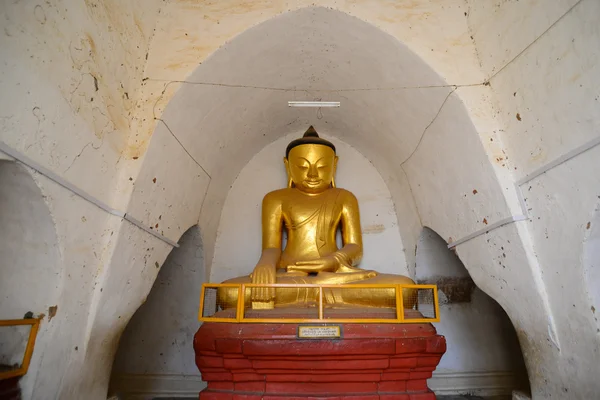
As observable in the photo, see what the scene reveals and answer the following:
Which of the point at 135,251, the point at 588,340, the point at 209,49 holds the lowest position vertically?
the point at 588,340

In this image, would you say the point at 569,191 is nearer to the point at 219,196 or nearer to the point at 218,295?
the point at 218,295

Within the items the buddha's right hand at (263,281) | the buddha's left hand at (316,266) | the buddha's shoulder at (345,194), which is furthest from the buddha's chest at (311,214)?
the buddha's right hand at (263,281)

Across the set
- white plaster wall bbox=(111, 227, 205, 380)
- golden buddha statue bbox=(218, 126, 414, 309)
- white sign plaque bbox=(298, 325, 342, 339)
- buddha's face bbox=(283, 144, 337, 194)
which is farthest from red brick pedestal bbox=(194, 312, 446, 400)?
buddha's face bbox=(283, 144, 337, 194)

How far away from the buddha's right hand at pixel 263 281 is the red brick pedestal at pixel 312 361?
0.40 m

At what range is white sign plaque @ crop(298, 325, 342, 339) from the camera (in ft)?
7.86

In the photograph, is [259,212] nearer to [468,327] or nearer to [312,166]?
[312,166]

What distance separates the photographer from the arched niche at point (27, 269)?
1994 millimetres

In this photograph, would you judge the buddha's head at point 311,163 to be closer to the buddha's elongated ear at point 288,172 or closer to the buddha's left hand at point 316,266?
the buddha's elongated ear at point 288,172

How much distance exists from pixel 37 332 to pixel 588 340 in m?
2.93

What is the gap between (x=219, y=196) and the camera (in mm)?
4234

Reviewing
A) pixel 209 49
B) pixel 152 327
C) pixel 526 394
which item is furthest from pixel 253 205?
pixel 526 394

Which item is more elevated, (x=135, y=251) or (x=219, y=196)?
(x=219, y=196)

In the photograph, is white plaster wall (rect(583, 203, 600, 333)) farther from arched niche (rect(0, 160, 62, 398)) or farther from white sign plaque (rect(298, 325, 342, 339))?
arched niche (rect(0, 160, 62, 398))

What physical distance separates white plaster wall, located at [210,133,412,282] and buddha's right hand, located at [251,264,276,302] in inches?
45.2
